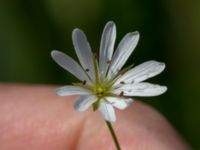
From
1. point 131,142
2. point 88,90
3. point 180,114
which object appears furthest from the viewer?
point 180,114

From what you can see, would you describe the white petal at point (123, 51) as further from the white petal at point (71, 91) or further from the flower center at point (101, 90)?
the white petal at point (71, 91)

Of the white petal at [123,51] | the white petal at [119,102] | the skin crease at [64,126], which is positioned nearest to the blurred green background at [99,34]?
the skin crease at [64,126]

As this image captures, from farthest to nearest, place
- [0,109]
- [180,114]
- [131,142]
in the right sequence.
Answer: [180,114]
[0,109]
[131,142]

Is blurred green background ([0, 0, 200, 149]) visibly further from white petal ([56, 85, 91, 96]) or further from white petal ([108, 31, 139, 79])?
white petal ([56, 85, 91, 96])

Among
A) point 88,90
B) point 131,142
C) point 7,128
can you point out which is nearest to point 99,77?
point 88,90

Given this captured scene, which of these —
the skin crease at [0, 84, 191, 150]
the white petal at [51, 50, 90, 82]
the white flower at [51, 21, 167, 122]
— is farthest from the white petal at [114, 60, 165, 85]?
the skin crease at [0, 84, 191, 150]

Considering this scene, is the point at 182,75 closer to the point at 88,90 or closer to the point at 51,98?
the point at 51,98

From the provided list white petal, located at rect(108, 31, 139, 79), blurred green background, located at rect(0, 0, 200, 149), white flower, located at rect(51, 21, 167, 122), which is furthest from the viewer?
blurred green background, located at rect(0, 0, 200, 149)
